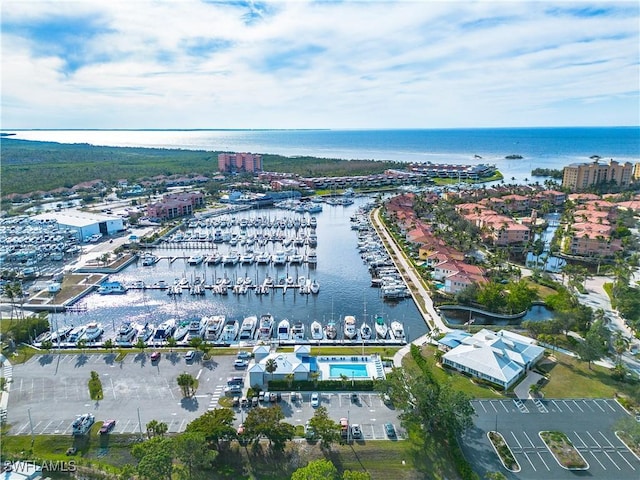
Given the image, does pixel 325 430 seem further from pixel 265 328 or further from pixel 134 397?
pixel 265 328

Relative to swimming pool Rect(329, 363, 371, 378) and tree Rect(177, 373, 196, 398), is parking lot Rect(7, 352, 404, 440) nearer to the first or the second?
tree Rect(177, 373, 196, 398)

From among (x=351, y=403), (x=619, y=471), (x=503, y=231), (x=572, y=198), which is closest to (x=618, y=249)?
(x=503, y=231)

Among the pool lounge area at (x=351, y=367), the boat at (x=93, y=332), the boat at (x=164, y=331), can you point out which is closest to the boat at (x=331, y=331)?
the pool lounge area at (x=351, y=367)

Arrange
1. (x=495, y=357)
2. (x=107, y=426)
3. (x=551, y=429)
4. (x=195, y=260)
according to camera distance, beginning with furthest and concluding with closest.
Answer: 1. (x=195, y=260)
2. (x=495, y=357)
3. (x=551, y=429)
4. (x=107, y=426)

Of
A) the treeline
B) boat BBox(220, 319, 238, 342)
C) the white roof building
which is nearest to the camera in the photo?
the white roof building

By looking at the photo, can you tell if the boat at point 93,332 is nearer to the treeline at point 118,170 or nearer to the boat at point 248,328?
the boat at point 248,328

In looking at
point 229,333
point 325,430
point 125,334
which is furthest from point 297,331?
point 325,430

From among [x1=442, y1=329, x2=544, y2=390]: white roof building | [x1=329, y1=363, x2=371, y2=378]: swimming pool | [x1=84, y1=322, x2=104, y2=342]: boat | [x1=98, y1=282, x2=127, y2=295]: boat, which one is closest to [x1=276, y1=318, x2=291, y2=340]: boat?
[x1=329, y1=363, x2=371, y2=378]: swimming pool
